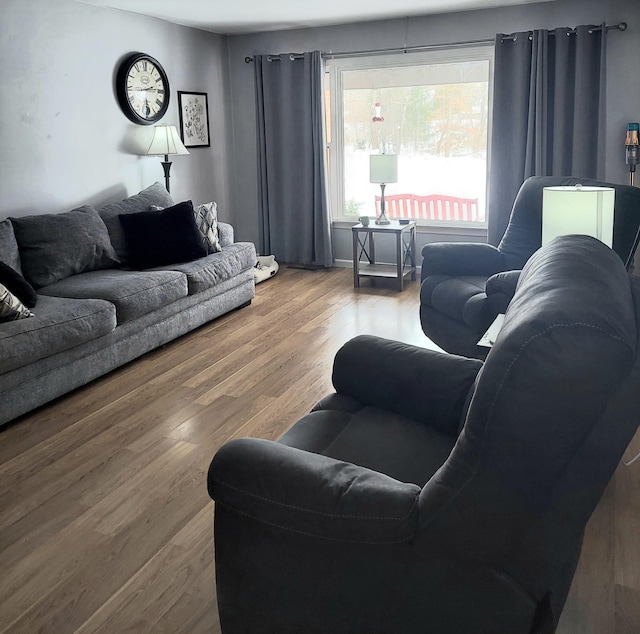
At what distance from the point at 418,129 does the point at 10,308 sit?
405 cm

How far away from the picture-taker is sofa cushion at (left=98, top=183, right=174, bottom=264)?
4.71 meters

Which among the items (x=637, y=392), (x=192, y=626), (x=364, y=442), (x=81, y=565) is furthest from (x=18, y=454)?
(x=637, y=392)

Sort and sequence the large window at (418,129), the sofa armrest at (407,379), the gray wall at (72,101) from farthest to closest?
the large window at (418,129) → the gray wall at (72,101) → the sofa armrest at (407,379)

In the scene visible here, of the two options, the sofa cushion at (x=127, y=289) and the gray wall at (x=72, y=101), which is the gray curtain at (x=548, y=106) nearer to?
the gray wall at (x=72, y=101)

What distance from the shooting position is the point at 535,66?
525 centimetres

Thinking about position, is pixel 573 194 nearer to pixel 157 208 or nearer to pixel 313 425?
pixel 313 425

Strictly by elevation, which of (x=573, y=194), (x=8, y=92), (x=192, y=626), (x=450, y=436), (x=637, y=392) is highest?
(x=8, y=92)

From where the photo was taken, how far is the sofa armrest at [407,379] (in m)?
2.04

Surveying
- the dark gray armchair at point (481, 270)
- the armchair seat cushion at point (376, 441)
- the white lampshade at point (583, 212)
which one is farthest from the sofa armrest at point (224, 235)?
the armchair seat cushion at point (376, 441)

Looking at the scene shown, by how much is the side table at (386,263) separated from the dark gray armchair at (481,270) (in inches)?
57.6

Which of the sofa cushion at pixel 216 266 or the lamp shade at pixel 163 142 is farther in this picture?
the lamp shade at pixel 163 142

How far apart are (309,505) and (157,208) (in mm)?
3930

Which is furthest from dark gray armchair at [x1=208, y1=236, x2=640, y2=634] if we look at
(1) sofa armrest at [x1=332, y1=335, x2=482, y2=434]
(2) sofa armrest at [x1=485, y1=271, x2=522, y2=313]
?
(2) sofa armrest at [x1=485, y1=271, x2=522, y2=313]

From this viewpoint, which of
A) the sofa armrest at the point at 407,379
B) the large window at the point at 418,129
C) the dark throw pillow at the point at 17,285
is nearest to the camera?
the sofa armrest at the point at 407,379
